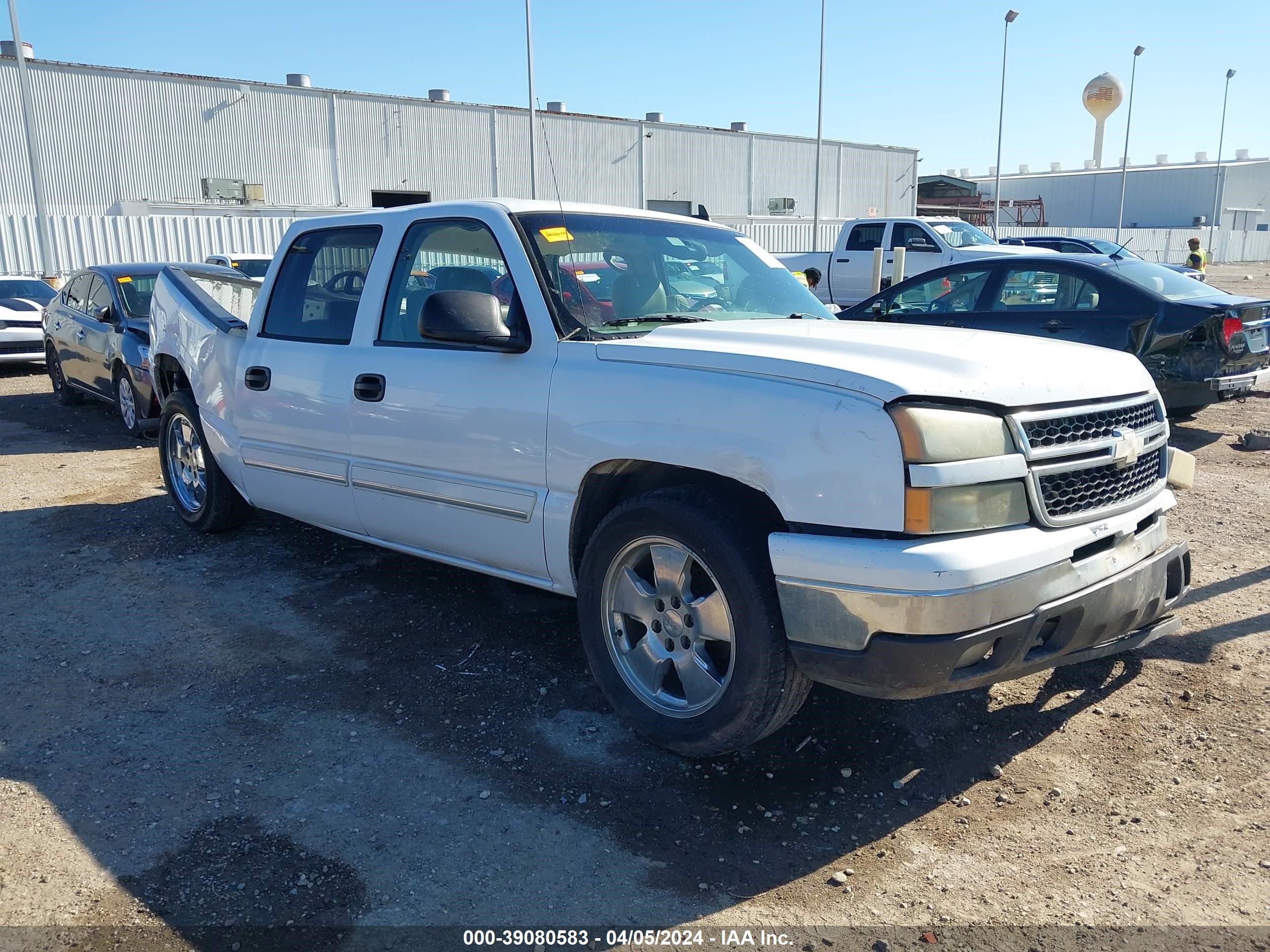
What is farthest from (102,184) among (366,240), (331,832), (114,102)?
(331,832)

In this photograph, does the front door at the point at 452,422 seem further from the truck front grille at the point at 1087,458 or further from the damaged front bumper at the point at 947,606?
the truck front grille at the point at 1087,458

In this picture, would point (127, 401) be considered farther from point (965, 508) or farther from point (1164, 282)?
point (1164, 282)

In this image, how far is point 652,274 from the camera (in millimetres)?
4246

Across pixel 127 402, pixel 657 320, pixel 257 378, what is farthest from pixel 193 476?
pixel 127 402

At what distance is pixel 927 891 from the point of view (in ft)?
9.14

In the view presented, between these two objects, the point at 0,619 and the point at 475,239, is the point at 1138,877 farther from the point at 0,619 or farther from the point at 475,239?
the point at 0,619

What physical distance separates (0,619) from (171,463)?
1774 millimetres

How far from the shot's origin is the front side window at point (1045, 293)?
28.8 ft

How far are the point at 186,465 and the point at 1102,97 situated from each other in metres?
72.7

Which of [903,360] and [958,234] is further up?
[958,234]

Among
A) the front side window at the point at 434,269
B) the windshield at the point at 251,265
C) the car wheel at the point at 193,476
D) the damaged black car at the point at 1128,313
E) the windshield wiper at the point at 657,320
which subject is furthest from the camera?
the windshield at the point at 251,265

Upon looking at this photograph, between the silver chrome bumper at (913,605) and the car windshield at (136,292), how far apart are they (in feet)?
30.0

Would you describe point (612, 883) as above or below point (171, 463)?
below

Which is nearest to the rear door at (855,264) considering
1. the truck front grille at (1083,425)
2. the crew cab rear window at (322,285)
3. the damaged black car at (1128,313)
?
the damaged black car at (1128,313)
